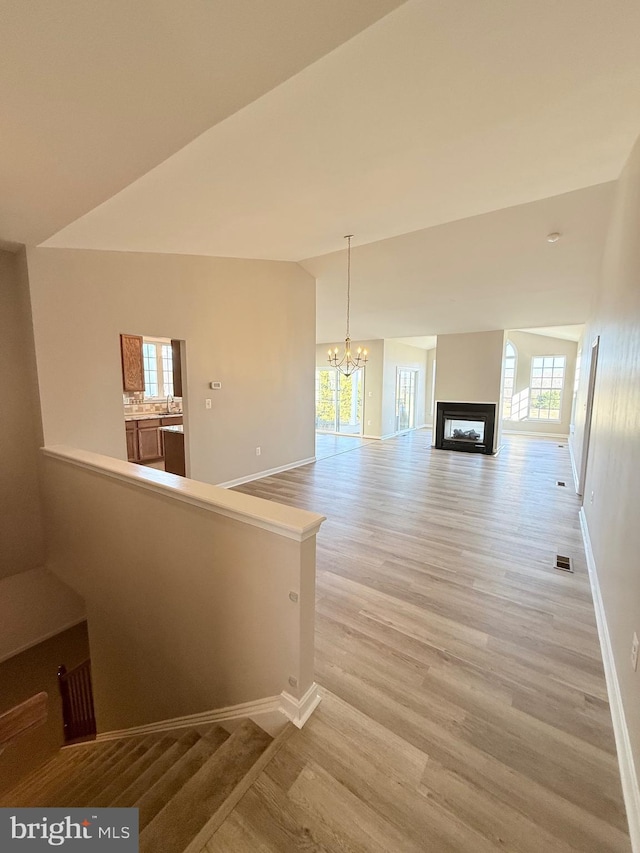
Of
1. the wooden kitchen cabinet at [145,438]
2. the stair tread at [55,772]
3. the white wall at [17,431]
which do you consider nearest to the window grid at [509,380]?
the wooden kitchen cabinet at [145,438]

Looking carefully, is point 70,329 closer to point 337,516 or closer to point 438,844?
point 337,516

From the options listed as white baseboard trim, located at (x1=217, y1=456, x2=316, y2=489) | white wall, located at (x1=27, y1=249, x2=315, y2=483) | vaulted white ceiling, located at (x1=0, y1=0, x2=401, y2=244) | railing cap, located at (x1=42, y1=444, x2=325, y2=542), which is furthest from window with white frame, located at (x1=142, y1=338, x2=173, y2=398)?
vaulted white ceiling, located at (x1=0, y1=0, x2=401, y2=244)

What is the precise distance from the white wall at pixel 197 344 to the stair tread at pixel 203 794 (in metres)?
2.97

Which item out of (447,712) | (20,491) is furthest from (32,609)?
(447,712)

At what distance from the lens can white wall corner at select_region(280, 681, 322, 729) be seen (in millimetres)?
1631

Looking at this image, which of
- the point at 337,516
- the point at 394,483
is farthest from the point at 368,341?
the point at 337,516

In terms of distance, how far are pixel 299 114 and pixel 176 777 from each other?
3.23 metres

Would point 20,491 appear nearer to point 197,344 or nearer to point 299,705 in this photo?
point 197,344

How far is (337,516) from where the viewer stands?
413cm

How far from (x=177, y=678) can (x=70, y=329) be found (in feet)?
10.3

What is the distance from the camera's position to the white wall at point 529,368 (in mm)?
9594

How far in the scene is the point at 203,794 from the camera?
1.40 m

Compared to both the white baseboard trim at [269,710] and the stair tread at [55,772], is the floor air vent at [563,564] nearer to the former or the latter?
the white baseboard trim at [269,710]

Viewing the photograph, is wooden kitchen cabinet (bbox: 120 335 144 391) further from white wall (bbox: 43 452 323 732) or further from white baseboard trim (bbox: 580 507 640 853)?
white baseboard trim (bbox: 580 507 640 853)
